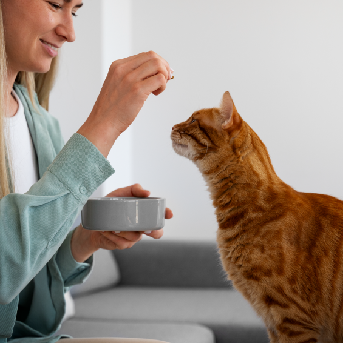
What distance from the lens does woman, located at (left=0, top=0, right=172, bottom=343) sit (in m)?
0.75

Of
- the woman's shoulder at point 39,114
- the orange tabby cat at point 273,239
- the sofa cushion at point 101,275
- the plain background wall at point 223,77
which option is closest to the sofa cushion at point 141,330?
the sofa cushion at point 101,275

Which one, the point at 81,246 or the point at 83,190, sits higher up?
Result: the point at 83,190

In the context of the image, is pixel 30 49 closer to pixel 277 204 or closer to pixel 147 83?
pixel 147 83

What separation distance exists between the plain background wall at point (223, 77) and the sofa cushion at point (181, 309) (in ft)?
2.89

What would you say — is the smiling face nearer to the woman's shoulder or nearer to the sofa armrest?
the woman's shoulder

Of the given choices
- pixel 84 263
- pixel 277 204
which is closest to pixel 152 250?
pixel 84 263

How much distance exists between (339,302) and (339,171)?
6.89 ft

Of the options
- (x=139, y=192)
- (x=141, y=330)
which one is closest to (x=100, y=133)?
(x=139, y=192)

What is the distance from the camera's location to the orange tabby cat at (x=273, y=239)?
88cm

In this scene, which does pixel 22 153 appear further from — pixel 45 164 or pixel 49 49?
pixel 49 49

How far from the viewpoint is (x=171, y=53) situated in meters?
3.04

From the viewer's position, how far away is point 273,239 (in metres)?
0.92

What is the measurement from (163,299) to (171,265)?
319 millimetres

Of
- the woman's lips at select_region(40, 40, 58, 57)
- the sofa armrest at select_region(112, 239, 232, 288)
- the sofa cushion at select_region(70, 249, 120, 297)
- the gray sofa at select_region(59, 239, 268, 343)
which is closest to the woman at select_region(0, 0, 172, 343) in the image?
the woman's lips at select_region(40, 40, 58, 57)
